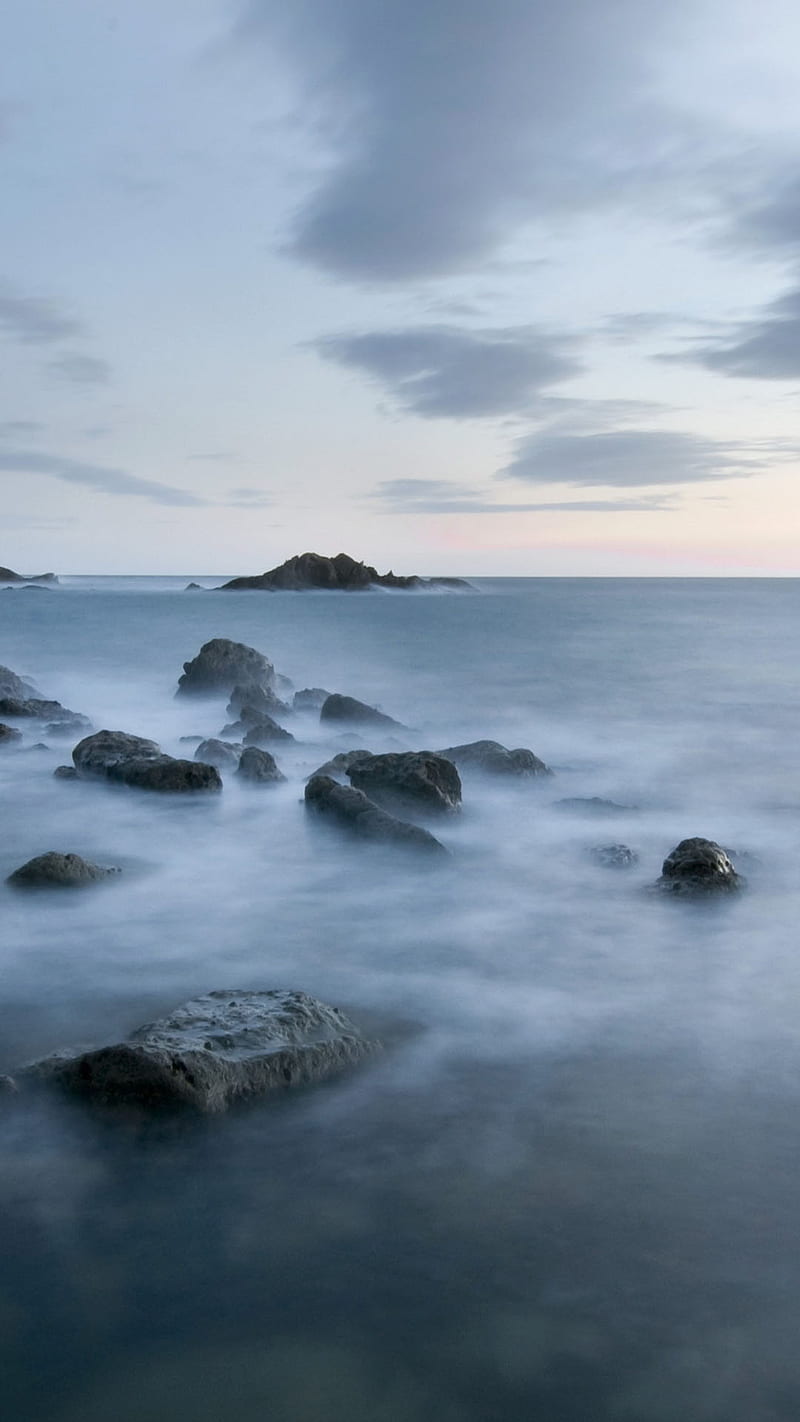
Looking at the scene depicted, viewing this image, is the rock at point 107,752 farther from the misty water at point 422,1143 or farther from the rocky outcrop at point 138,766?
the misty water at point 422,1143

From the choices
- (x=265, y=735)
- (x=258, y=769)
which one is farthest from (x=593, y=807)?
(x=265, y=735)

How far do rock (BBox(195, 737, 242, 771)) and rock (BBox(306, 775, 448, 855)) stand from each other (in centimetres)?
336

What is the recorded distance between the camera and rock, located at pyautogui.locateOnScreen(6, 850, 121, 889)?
9367 millimetres

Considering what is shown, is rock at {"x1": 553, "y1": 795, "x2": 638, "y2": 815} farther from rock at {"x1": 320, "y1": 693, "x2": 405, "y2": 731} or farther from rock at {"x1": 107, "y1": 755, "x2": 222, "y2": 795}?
rock at {"x1": 320, "y1": 693, "x2": 405, "y2": 731}

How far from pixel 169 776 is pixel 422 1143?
8.56m

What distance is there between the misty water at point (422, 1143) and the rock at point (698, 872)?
31 centimetres

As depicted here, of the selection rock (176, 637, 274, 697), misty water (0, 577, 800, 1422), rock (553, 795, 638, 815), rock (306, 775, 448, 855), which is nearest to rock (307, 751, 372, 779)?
misty water (0, 577, 800, 1422)

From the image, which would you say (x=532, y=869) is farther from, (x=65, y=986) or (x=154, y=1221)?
(x=154, y=1221)


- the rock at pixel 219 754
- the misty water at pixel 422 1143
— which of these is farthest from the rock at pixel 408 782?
the rock at pixel 219 754

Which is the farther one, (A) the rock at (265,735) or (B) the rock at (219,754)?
(A) the rock at (265,735)

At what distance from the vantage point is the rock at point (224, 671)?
23953 mm

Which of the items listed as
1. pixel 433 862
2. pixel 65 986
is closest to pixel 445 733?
pixel 433 862

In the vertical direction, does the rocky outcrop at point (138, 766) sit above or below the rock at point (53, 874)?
above

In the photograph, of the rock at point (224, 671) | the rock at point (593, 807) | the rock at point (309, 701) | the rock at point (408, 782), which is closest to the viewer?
the rock at point (408, 782)
